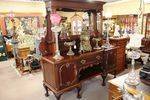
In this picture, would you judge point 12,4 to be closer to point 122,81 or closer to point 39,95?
point 39,95

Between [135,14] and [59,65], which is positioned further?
[135,14]

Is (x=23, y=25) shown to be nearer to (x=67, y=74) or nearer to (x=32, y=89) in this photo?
(x=32, y=89)

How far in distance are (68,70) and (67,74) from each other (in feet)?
0.26

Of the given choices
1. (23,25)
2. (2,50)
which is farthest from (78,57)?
(23,25)

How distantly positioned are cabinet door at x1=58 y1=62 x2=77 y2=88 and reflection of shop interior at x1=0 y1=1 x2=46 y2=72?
218cm

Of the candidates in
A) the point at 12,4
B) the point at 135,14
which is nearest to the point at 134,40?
the point at 135,14

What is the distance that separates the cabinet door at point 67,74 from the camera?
8.79ft

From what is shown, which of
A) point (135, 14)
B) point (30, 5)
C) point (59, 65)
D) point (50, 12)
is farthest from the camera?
point (30, 5)

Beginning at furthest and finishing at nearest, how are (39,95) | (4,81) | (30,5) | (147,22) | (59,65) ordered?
(30,5) → (147,22) → (4,81) → (39,95) → (59,65)

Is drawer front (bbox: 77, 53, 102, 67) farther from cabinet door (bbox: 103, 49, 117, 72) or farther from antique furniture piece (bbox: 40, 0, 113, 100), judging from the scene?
cabinet door (bbox: 103, 49, 117, 72)

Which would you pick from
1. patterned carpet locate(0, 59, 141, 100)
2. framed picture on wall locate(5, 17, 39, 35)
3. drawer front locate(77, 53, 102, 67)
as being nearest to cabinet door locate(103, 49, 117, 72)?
drawer front locate(77, 53, 102, 67)

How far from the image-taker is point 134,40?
5.78 feet

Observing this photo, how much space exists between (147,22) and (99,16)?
2.52 m

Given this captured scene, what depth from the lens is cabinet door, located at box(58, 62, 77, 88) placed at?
2.68m
